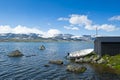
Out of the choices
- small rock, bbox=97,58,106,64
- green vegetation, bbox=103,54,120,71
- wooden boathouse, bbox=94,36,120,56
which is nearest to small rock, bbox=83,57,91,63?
small rock, bbox=97,58,106,64

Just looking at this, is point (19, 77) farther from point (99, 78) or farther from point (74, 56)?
point (74, 56)

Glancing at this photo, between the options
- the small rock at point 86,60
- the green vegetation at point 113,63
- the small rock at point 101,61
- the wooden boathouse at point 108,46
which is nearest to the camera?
the green vegetation at point 113,63

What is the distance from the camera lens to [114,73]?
46625 mm

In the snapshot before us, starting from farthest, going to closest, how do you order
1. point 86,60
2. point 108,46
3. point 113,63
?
point 108,46 → point 86,60 → point 113,63

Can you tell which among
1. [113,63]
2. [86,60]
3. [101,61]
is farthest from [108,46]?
[113,63]

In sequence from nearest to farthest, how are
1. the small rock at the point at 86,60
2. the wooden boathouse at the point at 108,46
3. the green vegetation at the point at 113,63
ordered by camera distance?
the green vegetation at the point at 113,63 < the small rock at the point at 86,60 < the wooden boathouse at the point at 108,46

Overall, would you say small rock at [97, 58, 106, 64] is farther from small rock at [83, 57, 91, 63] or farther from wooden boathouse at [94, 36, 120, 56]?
wooden boathouse at [94, 36, 120, 56]

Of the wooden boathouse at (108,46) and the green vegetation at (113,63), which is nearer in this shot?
the green vegetation at (113,63)

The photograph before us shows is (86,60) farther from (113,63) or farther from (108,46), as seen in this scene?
(113,63)

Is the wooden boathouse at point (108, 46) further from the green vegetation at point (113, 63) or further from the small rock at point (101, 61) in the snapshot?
the small rock at point (101, 61)

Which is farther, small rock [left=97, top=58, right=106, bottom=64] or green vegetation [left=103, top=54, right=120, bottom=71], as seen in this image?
small rock [left=97, top=58, right=106, bottom=64]

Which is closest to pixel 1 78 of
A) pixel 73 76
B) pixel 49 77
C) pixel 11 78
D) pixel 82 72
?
pixel 11 78

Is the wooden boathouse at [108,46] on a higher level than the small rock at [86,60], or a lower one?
higher

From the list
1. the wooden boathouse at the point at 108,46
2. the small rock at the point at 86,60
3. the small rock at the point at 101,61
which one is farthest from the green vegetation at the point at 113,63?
the small rock at the point at 86,60
